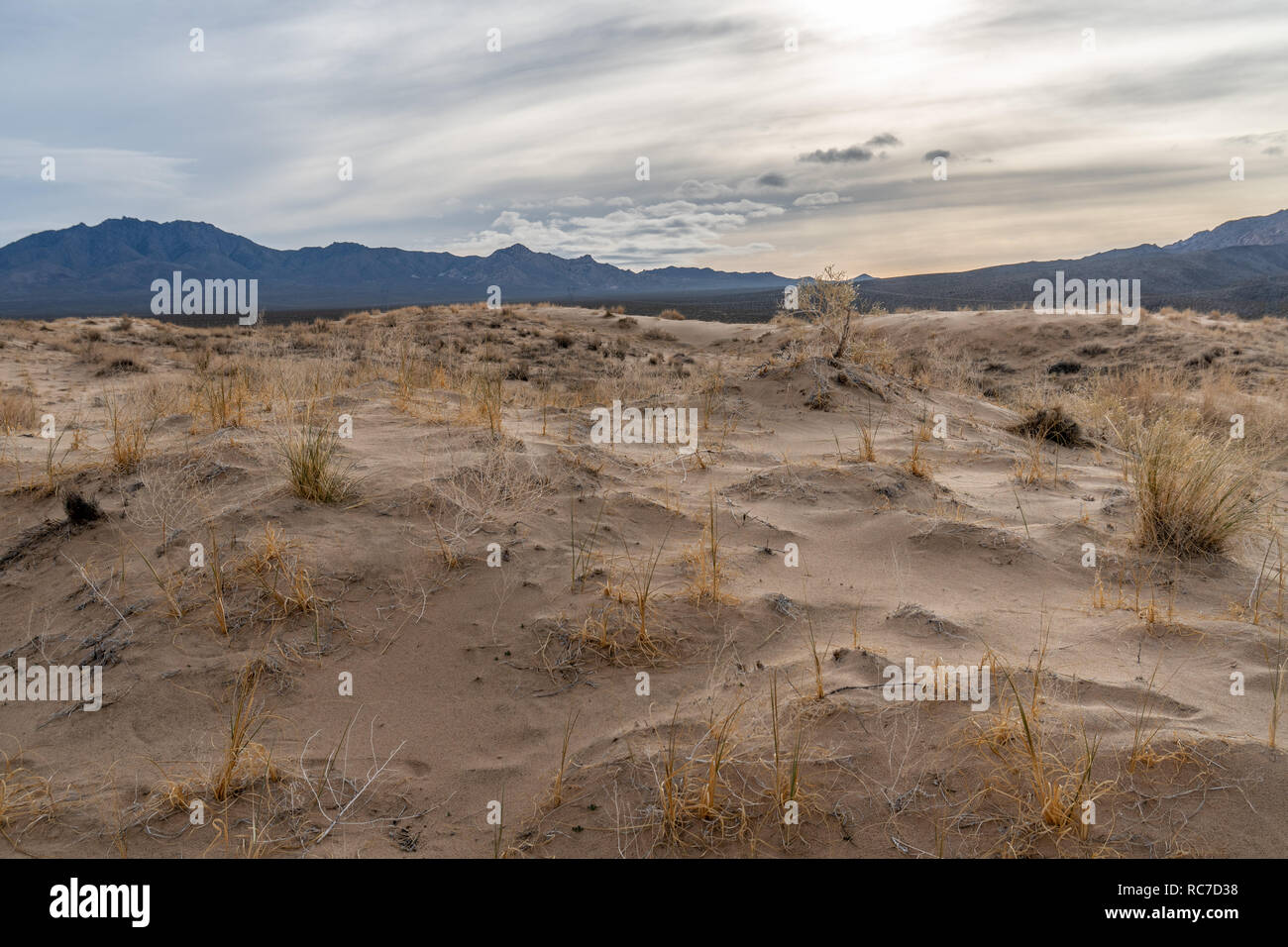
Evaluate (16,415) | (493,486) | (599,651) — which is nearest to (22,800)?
(599,651)

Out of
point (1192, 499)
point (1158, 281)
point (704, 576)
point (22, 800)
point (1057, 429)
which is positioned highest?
point (1158, 281)

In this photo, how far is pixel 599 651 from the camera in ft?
11.3

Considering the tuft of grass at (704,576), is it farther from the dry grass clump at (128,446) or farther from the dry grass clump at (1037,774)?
the dry grass clump at (128,446)

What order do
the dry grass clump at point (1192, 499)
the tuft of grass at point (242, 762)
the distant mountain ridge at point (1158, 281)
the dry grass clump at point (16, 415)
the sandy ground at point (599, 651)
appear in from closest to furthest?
1. the sandy ground at point (599, 651)
2. the tuft of grass at point (242, 762)
3. the dry grass clump at point (1192, 499)
4. the dry grass clump at point (16, 415)
5. the distant mountain ridge at point (1158, 281)

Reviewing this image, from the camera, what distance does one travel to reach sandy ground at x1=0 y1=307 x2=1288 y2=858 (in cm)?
235

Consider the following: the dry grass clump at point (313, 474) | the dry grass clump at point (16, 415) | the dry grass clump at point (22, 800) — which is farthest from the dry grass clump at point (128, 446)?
the dry grass clump at point (22, 800)

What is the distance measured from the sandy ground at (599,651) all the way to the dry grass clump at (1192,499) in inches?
6.3

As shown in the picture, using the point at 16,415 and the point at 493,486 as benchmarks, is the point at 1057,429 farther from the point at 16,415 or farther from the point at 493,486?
the point at 16,415

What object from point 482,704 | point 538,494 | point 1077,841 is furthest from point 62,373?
point 1077,841

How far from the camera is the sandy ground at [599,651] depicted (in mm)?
2352

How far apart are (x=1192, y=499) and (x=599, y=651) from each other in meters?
3.62
